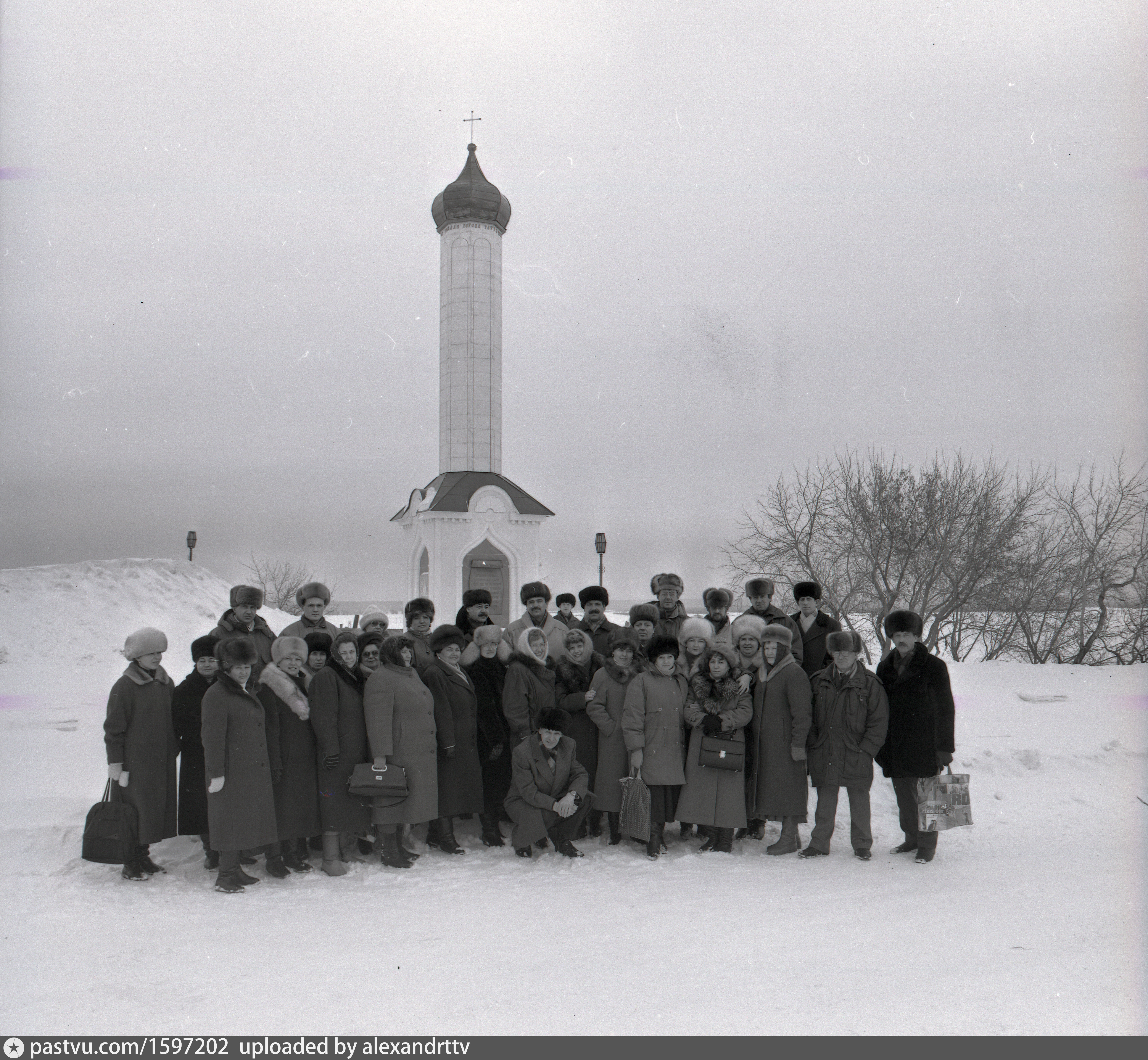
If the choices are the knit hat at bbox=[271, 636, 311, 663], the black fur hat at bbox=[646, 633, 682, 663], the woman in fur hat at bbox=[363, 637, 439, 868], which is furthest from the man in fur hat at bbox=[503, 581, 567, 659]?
the knit hat at bbox=[271, 636, 311, 663]

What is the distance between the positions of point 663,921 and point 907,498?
10730mm

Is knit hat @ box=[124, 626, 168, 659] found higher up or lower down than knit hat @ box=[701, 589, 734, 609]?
lower down

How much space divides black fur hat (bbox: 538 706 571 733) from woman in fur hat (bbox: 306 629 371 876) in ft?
3.57

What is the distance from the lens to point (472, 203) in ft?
57.4

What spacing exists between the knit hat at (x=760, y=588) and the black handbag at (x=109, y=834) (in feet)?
13.6

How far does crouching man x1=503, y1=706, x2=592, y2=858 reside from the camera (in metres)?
5.87

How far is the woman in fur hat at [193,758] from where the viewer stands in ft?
18.2

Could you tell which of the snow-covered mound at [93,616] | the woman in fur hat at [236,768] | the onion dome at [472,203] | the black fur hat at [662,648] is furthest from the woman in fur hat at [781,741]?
the onion dome at [472,203]

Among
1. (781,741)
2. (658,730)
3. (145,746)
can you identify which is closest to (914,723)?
(781,741)

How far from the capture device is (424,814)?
580 cm

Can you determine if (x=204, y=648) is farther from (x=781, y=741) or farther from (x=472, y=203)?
(x=472, y=203)

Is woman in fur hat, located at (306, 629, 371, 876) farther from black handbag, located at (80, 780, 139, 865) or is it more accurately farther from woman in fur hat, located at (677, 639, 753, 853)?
woman in fur hat, located at (677, 639, 753, 853)

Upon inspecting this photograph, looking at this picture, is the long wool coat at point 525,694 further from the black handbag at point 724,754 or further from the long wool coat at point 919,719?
the long wool coat at point 919,719
